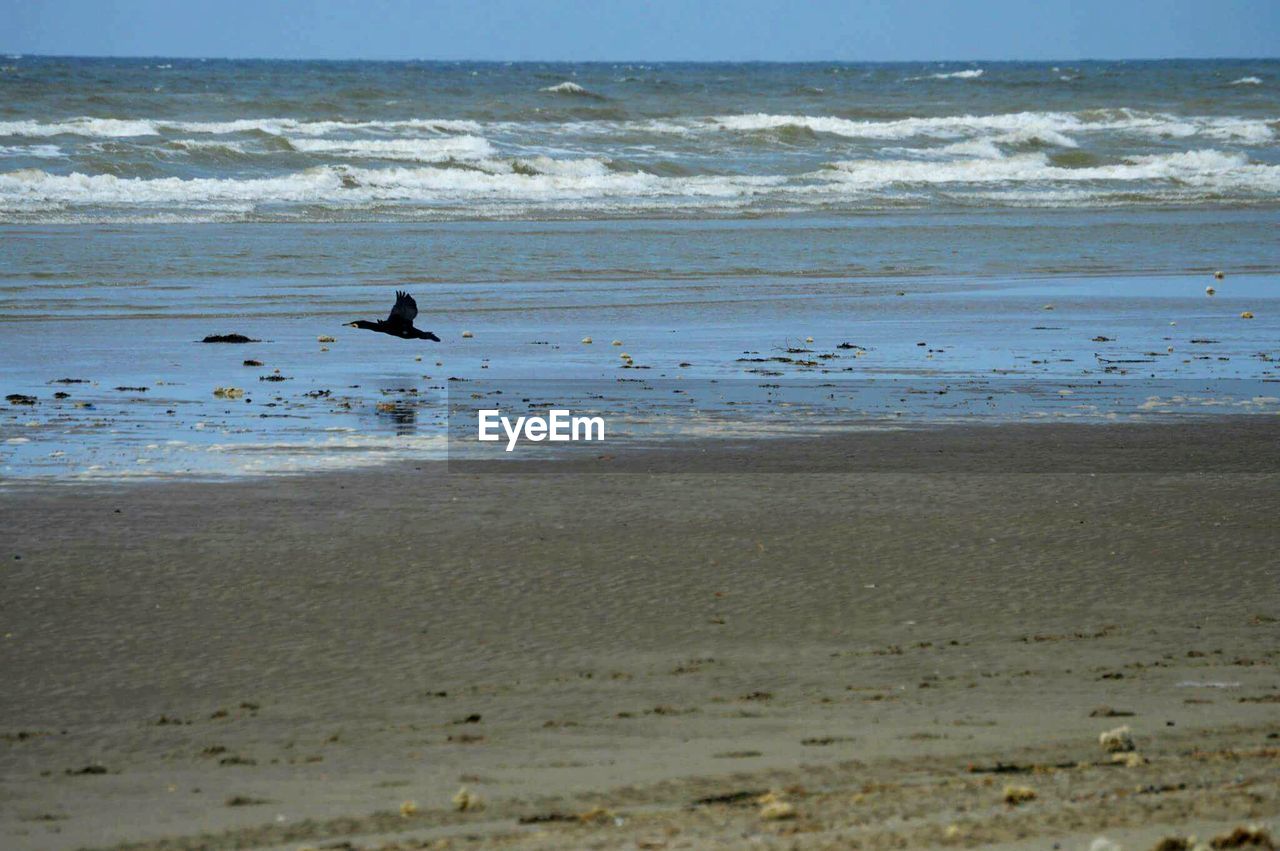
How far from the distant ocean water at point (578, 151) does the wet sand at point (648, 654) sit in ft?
58.8

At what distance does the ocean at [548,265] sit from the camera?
33.2 feet

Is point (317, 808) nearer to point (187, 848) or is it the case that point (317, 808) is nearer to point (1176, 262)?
point (187, 848)

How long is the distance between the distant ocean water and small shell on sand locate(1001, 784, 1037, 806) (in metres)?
21.6

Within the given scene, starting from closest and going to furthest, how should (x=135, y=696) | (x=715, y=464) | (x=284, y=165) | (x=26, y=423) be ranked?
(x=135, y=696), (x=715, y=464), (x=26, y=423), (x=284, y=165)

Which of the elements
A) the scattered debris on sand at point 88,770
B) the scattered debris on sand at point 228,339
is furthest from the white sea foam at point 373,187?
the scattered debris on sand at point 88,770

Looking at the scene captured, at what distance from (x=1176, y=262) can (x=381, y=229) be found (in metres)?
10.2

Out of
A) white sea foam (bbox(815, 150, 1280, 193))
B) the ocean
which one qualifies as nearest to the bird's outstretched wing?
the ocean

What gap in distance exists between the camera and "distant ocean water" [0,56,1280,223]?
28.3m

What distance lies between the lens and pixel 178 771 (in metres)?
4.04

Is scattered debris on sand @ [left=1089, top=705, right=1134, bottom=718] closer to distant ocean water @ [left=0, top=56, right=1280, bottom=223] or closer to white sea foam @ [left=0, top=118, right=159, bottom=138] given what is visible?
distant ocean water @ [left=0, top=56, right=1280, bottom=223]

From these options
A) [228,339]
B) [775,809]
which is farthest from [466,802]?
[228,339]

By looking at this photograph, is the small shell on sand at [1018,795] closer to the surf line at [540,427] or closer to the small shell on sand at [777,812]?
the small shell on sand at [777,812]

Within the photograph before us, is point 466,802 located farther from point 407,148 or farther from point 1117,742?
point 407,148

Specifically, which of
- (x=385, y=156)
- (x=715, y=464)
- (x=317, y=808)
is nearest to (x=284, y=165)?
(x=385, y=156)
